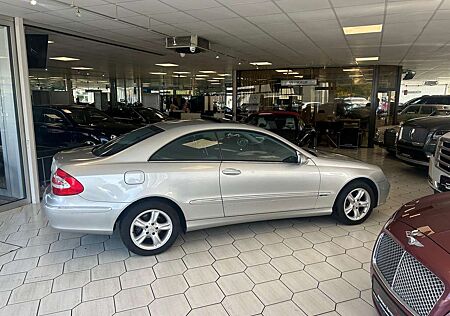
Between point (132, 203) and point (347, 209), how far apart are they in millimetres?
2423

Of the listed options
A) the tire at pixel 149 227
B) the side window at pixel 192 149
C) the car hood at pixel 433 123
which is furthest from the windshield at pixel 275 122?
the tire at pixel 149 227

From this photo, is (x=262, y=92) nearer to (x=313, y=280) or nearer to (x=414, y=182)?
(x=414, y=182)

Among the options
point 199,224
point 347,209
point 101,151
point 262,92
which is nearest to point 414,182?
point 347,209

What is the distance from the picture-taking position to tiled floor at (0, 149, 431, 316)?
2.46 metres

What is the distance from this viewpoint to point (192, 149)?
10.9ft

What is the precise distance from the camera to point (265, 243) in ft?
11.5

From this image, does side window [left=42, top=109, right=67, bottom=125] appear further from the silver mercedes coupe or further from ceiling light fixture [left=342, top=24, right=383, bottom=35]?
ceiling light fixture [left=342, top=24, right=383, bottom=35]

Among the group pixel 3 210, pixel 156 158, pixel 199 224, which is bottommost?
pixel 3 210

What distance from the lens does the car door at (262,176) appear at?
3363mm

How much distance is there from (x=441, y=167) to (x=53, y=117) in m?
7.66

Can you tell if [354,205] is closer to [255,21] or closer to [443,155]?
[443,155]

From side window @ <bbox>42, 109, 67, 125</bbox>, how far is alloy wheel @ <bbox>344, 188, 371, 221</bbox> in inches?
259

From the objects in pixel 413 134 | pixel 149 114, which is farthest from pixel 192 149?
pixel 149 114

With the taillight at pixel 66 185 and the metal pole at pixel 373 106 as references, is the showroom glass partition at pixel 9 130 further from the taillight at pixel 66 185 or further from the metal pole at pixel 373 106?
the metal pole at pixel 373 106
